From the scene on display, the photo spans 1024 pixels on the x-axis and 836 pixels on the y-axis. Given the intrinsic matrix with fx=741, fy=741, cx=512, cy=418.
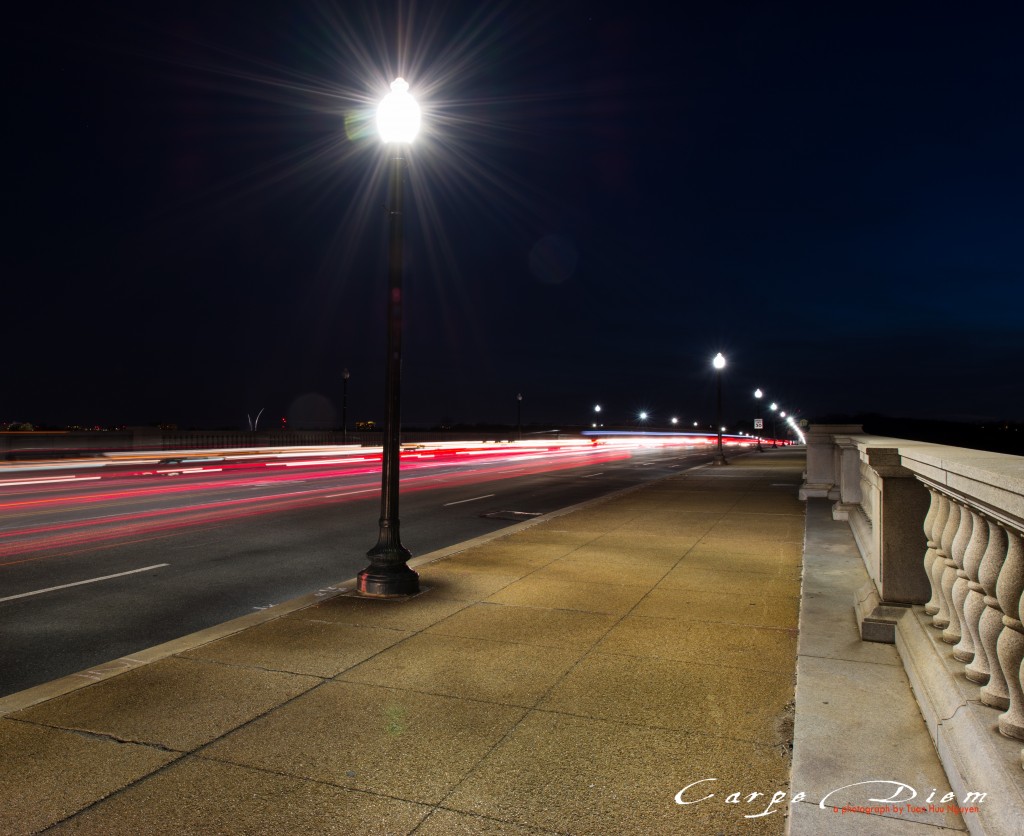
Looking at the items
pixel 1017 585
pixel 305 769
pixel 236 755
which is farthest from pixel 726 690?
pixel 236 755

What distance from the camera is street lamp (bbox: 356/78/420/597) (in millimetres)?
7594

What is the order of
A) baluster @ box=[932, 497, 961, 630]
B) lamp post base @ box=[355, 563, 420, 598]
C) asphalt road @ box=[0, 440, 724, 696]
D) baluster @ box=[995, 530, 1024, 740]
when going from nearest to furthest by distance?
baluster @ box=[995, 530, 1024, 740] → baluster @ box=[932, 497, 961, 630] → asphalt road @ box=[0, 440, 724, 696] → lamp post base @ box=[355, 563, 420, 598]

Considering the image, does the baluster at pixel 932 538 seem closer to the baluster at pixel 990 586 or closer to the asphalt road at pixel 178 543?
the baluster at pixel 990 586

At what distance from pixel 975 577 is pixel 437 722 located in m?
2.99

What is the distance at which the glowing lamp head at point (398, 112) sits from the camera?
795 centimetres

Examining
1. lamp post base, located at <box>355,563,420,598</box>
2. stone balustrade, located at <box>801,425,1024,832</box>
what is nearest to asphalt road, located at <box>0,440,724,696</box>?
lamp post base, located at <box>355,563,420,598</box>

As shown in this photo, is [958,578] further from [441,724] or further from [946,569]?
[441,724]

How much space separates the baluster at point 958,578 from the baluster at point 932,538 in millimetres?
379

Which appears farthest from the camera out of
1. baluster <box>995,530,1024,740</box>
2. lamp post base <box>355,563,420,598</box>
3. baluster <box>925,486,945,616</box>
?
lamp post base <box>355,563,420,598</box>

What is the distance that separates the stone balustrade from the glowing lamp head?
18.7 ft

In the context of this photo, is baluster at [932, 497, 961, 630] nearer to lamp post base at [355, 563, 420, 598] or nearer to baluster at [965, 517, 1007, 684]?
baluster at [965, 517, 1007, 684]

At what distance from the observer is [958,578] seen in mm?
3951

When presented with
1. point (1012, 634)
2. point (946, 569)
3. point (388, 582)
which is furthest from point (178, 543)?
point (1012, 634)

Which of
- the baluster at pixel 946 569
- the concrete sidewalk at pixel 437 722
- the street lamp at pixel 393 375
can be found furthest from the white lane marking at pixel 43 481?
the baluster at pixel 946 569
